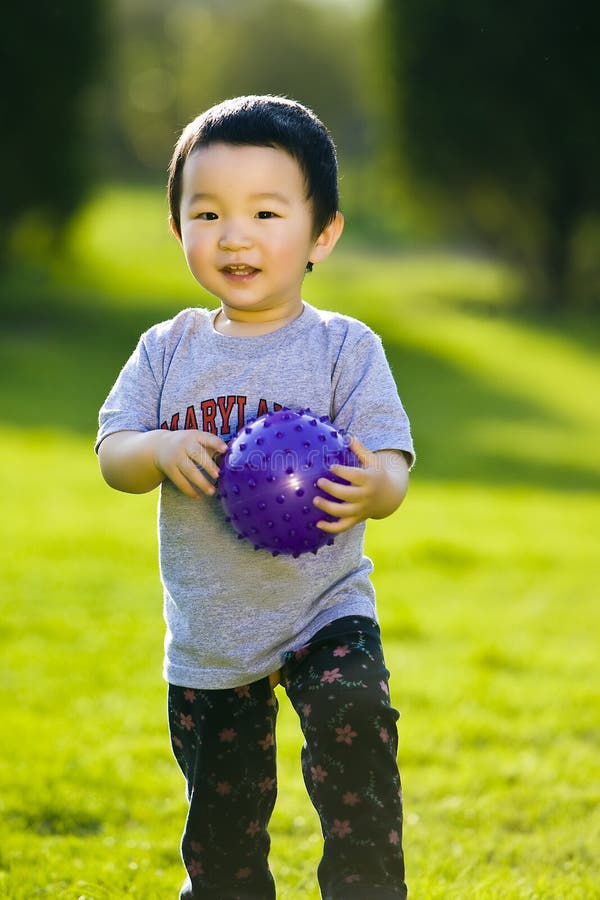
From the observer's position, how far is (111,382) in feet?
64.1

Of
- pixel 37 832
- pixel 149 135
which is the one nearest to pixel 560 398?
pixel 37 832

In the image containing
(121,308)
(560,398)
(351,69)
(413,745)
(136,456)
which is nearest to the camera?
(136,456)

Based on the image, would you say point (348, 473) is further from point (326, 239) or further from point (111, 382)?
point (111, 382)

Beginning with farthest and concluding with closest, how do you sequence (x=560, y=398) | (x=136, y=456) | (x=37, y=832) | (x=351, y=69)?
(x=351, y=69) → (x=560, y=398) → (x=37, y=832) → (x=136, y=456)

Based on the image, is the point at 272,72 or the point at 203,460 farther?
the point at 272,72

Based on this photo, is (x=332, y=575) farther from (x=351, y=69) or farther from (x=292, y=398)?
(x=351, y=69)

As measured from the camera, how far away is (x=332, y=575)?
121 inches

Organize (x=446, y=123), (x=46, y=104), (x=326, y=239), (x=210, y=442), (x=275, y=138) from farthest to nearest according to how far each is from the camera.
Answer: (x=446, y=123)
(x=46, y=104)
(x=326, y=239)
(x=275, y=138)
(x=210, y=442)

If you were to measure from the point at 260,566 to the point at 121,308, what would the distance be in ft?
79.6

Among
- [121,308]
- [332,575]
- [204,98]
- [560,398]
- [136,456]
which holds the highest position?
[204,98]

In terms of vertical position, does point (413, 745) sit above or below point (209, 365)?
below

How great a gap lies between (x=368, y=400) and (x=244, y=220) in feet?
1.73

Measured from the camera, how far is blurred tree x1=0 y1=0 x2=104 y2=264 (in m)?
21.8

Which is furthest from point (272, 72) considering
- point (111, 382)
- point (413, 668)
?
point (413, 668)
